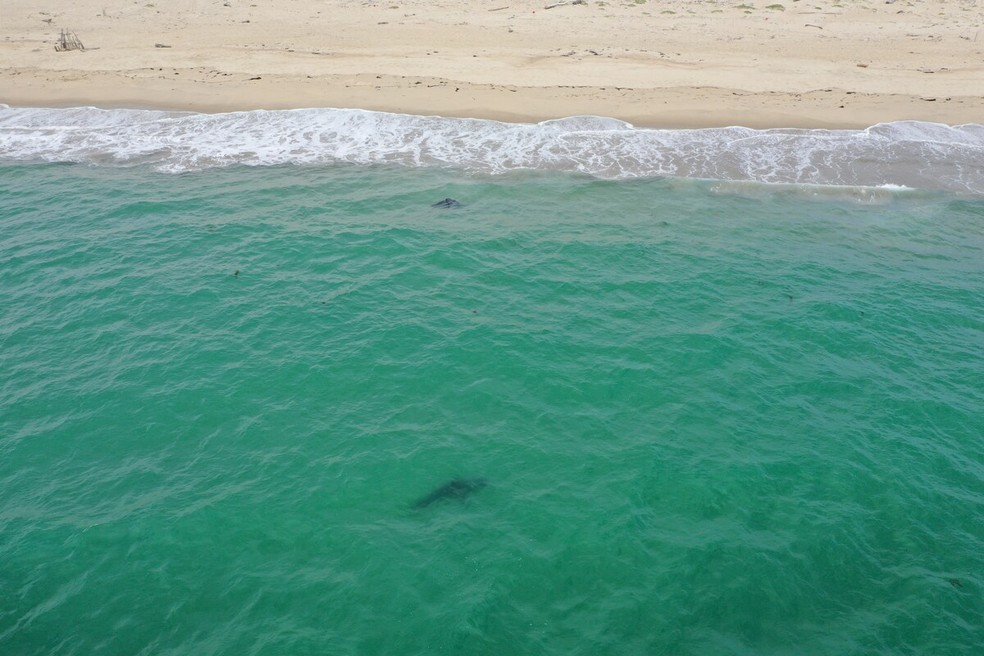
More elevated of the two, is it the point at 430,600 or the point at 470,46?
the point at 470,46

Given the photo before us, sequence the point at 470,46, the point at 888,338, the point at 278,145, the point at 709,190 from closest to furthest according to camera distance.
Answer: the point at 888,338, the point at 709,190, the point at 278,145, the point at 470,46

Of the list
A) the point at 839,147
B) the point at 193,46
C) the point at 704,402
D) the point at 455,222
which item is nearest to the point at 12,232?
the point at 455,222

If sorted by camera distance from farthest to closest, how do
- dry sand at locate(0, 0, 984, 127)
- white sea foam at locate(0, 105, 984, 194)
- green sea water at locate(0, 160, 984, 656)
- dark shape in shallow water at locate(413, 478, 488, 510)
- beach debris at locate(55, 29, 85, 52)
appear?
beach debris at locate(55, 29, 85, 52) → dry sand at locate(0, 0, 984, 127) → white sea foam at locate(0, 105, 984, 194) → dark shape in shallow water at locate(413, 478, 488, 510) → green sea water at locate(0, 160, 984, 656)

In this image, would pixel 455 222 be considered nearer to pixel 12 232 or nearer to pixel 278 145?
pixel 278 145

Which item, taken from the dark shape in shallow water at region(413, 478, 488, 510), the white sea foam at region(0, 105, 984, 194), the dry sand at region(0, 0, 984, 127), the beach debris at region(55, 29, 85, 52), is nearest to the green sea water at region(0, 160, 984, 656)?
the dark shape in shallow water at region(413, 478, 488, 510)


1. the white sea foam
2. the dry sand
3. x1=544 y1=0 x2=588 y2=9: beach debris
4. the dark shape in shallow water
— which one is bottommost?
the dark shape in shallow water

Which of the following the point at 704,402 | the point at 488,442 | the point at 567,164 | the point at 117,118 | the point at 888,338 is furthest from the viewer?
the point at 117,118

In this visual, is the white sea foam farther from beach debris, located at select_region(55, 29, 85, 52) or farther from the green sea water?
beach debris, located at select_region(55, 29, 85, 52)

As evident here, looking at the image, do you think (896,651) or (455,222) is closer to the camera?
(896,651)
